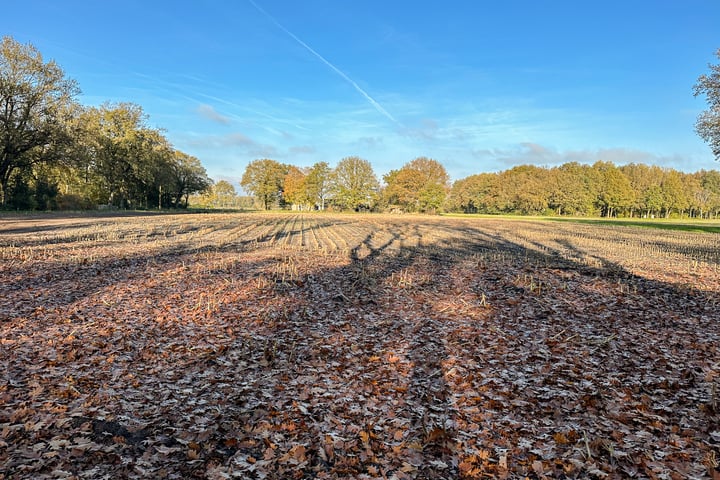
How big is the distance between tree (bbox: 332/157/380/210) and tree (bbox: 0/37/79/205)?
68.8m

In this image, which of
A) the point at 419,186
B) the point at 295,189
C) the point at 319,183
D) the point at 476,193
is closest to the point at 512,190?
the point at 476,193

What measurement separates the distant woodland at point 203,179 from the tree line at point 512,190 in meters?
0.30

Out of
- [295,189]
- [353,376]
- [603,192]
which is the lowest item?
[353,376]

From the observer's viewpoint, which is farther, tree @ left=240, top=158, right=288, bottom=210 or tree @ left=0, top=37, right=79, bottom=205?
tree @ left=240, top=158, right=288, bottom=210

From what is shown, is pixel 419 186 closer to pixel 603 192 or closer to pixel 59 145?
pixel 603 192

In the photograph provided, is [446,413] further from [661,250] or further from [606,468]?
[661,250]

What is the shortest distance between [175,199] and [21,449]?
329ft

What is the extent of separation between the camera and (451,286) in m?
13.7

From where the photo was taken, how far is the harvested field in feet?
15.4

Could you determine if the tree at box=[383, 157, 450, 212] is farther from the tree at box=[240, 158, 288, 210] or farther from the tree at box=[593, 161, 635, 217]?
the tree at box=[593, 161, 635, 217]

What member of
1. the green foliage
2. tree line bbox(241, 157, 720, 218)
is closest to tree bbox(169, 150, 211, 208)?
tree line bbox(241, 157, 720, 218)

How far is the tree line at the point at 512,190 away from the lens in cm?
10981

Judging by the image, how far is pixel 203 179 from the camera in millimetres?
98250

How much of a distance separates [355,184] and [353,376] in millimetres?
102761
